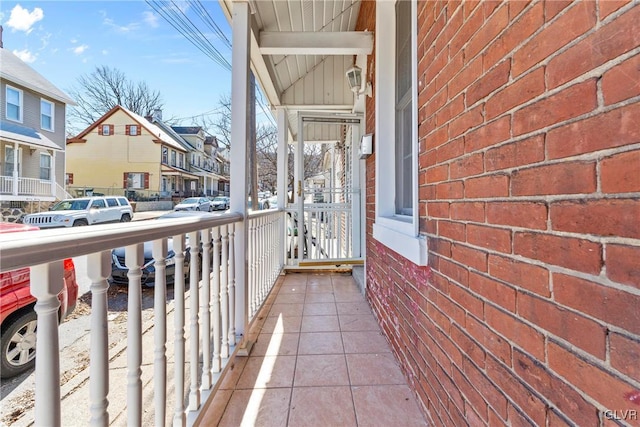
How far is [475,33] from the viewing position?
0.97 metres

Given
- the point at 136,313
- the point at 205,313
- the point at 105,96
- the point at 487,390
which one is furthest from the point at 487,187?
the point at 105,96

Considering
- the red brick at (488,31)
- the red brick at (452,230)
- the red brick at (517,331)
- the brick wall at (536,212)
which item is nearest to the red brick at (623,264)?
the brick wall at (536,212)

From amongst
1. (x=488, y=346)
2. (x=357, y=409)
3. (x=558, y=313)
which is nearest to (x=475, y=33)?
(x=558, y=313)

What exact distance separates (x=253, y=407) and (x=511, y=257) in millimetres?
1420

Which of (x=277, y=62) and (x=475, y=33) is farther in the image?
(x=277, y=62)

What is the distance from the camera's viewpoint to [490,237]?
893 mm

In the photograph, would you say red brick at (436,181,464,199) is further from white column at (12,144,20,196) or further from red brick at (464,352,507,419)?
white column at (12,144,20,196)

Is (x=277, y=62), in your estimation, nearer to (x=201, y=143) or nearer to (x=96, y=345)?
(x=201, y=143)

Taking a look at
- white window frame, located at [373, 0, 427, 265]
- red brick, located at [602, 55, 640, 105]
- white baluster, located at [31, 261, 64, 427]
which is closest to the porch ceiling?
white window frame, located at [373, 0, 427, 265]

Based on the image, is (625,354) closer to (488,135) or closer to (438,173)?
(488,135)

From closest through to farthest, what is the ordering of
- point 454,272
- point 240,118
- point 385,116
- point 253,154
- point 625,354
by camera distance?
point 625,354, point 454,272, point 240,118, point 385,116, point 253,154

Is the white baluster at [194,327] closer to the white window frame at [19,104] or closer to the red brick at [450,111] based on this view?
the white window frame at [19,104]

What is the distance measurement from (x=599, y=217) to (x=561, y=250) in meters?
0.11

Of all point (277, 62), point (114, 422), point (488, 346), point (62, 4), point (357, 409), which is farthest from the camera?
point (277, 62)
